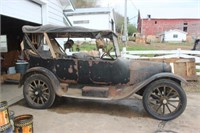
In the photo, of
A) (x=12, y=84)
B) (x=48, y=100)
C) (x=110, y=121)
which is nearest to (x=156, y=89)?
(x=110, y=121)

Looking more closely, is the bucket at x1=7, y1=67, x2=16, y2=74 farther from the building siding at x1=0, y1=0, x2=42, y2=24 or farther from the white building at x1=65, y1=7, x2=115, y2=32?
the white building at x1=65, y1=7, x2=115, y2=32

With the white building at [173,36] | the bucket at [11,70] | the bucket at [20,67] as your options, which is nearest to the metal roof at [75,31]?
the bucket at [20,67]

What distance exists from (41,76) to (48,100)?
22.6 inches

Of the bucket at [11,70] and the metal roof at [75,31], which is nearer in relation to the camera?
the metal roof at [75,31]

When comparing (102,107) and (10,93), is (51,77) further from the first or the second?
(10,93)

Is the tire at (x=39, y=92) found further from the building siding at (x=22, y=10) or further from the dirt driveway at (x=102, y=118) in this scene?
the building siding at (x=22, y=10)

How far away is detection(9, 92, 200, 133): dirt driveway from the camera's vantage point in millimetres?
4691

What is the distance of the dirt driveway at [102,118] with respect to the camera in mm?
4691

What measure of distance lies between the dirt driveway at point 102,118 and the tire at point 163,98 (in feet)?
0.53

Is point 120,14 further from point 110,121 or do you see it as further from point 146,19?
point 110,121

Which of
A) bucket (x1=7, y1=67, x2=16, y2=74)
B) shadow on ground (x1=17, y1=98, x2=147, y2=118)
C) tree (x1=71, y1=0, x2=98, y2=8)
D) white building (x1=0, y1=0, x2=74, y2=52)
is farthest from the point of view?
tree (x1=71, y1=0, x2=98, y2=8)

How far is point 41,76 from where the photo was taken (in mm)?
5773

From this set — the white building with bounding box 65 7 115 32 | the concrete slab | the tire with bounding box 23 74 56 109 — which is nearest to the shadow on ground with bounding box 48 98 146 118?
the tire with bounding box 23 74 56 109

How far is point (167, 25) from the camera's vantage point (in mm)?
46812
